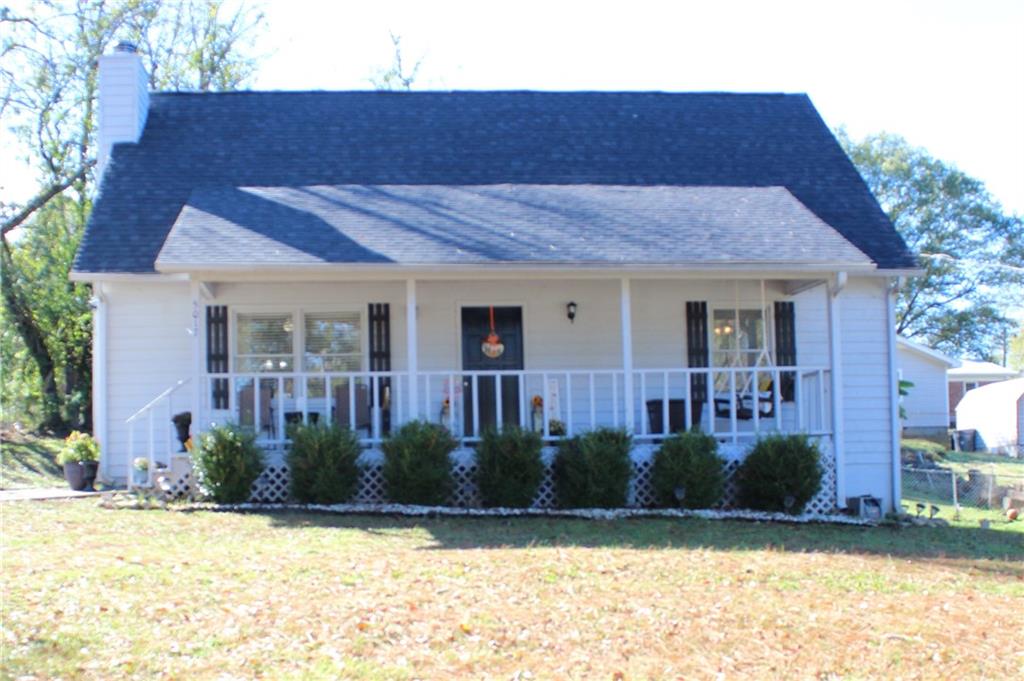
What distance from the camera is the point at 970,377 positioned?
4438 centimetres

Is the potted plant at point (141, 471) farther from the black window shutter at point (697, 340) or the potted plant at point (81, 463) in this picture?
the black window shutter at point (697, 340)

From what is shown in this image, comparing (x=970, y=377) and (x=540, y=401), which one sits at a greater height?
(x=970, y=377)

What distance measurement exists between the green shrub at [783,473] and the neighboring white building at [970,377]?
34512mm

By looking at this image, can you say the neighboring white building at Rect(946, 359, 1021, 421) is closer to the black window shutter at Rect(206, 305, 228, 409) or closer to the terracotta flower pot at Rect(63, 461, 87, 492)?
the black window shutter at Rect(206, 305, 228, 409)

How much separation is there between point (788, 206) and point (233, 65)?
19.9 metres

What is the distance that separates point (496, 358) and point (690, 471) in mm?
3455

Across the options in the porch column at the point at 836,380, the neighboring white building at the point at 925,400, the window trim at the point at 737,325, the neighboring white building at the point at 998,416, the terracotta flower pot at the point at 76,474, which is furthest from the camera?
the neighboring white building at the point at 925,400

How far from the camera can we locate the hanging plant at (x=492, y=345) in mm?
13602

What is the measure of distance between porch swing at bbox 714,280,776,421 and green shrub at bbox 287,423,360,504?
4600 mm

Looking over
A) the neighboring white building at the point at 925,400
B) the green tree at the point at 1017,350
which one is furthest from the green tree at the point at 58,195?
the green tree at the point at 1017,350

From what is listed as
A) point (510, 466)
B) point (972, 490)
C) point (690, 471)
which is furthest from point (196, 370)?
point (972, 490)

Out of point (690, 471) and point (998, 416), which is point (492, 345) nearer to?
point (690, 471)

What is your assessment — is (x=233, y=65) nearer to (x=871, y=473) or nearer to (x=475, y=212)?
(x=475, y=212)

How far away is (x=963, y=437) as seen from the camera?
38.1 m
